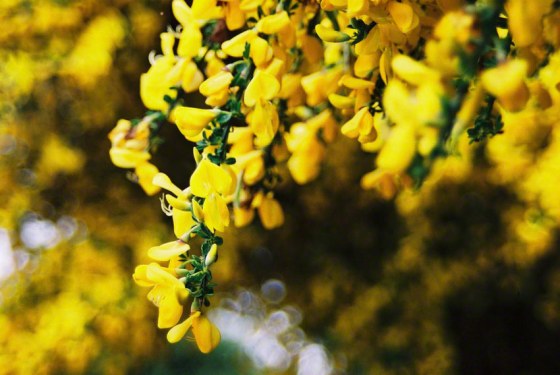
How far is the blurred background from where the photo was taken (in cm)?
242

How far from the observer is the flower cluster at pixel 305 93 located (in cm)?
48

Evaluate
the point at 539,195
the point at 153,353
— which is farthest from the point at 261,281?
the point at 539,195

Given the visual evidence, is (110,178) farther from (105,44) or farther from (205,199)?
(205,199)

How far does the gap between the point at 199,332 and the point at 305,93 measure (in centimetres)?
47

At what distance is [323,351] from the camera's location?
6.20 meters

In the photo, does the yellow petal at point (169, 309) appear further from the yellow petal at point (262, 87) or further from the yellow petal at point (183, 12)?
the yellow petal at point (183, 12)

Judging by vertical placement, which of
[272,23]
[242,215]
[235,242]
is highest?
[272,23]

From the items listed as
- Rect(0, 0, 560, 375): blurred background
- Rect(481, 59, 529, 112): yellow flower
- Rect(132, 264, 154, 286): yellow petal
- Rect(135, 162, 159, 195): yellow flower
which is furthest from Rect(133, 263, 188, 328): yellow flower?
Rect(0, 0, 560, 375): blurred background

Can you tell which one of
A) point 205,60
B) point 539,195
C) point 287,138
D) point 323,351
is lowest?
point 323,351

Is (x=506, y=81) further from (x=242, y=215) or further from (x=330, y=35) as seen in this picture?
(x=242, y=215)

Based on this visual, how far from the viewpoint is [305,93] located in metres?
1.07

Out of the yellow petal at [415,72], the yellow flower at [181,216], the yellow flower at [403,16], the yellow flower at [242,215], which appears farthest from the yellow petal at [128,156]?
the yellow petal at [415,72]

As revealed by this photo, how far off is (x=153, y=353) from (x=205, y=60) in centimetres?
264

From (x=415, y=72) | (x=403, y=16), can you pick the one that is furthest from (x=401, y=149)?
(x=403, y=16)
